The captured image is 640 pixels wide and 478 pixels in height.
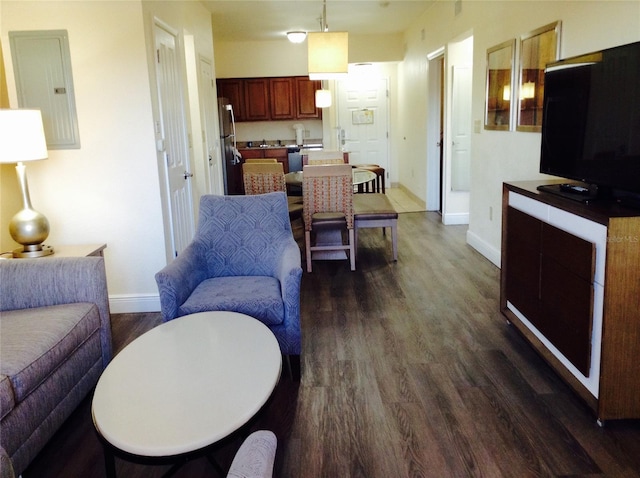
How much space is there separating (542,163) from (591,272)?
1.03 meters

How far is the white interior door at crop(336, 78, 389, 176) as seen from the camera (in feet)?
32.2

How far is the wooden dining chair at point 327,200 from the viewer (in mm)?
4551

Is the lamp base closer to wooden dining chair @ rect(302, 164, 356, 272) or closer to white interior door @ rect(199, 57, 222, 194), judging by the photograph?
wooden dining chair @ rect(302, 164, 356, 272)

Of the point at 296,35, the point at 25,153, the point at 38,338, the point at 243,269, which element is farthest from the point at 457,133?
the point at 38,338

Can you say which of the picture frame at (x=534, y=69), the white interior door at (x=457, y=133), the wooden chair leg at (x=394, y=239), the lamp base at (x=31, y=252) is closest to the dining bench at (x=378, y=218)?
the wooden chair leg at (x=394, y=239)

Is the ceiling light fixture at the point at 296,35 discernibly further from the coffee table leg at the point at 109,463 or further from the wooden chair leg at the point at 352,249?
the coffee table leg at the point at 109,463

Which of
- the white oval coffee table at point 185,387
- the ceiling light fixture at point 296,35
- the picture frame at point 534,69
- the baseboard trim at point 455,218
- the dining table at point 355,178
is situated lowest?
the baseboard trim at point 455,218

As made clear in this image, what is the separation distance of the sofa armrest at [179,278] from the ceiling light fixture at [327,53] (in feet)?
9.33

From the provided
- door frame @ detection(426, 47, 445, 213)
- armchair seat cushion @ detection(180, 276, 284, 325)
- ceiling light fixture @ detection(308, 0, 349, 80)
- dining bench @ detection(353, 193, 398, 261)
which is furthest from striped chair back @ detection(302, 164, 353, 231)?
door frame @ detection(426, 47, 445, 213)

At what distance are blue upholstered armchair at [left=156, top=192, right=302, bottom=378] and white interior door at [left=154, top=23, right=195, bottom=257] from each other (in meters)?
0.94

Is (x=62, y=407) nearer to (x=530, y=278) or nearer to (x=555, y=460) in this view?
(x=555, y=460)

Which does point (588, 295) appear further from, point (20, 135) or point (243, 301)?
point (20, 135)

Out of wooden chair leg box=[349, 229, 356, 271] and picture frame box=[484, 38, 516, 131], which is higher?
picture frame box=[484, 38, 516, 131]

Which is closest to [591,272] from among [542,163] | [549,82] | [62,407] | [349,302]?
[542,163]
